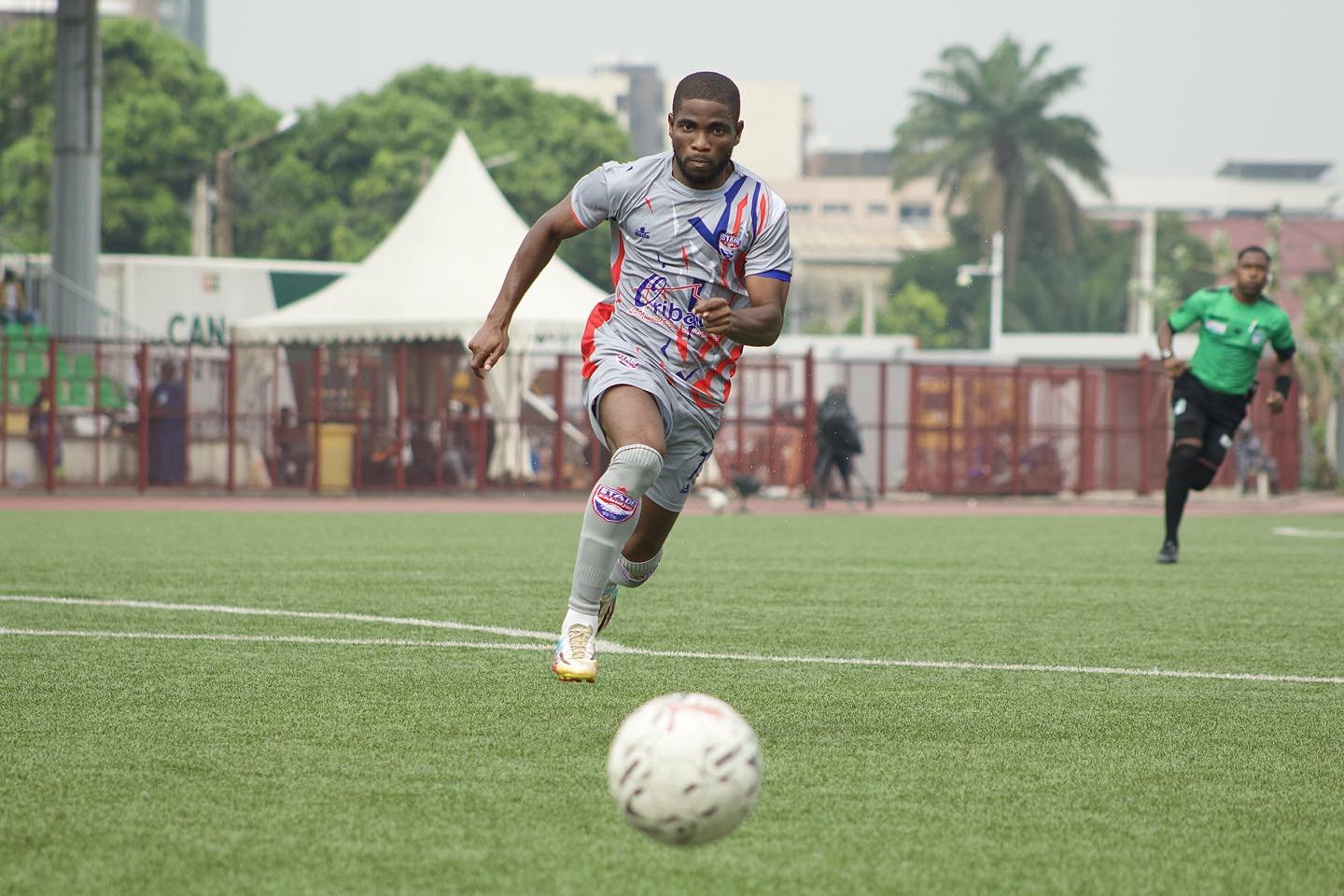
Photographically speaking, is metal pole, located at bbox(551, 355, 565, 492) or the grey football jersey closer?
the grey football jersey

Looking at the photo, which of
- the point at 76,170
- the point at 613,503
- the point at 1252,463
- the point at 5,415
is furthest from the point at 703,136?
the point at 1252,463

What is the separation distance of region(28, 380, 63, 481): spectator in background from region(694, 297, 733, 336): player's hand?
20044 mm

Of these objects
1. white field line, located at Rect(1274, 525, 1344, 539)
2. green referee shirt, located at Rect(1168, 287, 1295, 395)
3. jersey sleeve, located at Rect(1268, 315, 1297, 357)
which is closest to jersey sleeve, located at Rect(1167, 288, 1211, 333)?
green referee shirt, located at Rect(1168, 287, 1295, 395)

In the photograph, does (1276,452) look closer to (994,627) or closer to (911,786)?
(994,627)

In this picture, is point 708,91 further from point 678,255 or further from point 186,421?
point 186,421

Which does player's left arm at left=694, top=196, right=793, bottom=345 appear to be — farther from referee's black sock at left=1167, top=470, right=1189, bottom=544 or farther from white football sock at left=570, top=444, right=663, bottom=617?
referee's black sock at left=1167, top=470, right=1189, bottom=544

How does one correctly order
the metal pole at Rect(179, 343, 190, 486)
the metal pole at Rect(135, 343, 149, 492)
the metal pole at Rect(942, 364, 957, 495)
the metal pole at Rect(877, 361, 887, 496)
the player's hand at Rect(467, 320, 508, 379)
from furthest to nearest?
1. the metal pole at Rect(942, 364, 957, 495)
2. the metal pole at Rect(877, 361, 887, 496)
3. the metal pole at Rect(179, 343, 190, 486)
4. the metal pole at Rect(135, 343, 149, 492)
5. the player's hand at Rect(467, 320, 508, 379)

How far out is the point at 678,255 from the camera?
6.16 m

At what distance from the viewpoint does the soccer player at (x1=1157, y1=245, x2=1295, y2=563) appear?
11.8m

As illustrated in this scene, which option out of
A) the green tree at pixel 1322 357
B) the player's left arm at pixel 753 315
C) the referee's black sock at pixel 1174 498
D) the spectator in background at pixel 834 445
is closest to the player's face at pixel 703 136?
the player's left arm at pixel 753 315

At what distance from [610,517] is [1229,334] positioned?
718cm

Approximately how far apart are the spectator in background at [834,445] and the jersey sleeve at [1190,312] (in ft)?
34.4

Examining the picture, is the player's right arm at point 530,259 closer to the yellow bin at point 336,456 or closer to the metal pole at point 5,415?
the metal pole at point 5,415

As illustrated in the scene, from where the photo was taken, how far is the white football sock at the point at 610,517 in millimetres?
5887
